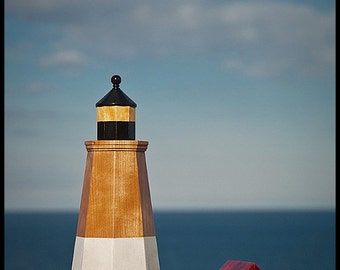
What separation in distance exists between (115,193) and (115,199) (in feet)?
0.08

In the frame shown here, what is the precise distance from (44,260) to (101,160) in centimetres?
275

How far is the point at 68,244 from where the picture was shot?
533 centimetres

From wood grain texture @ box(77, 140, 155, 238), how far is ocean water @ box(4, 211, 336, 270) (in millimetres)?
1529

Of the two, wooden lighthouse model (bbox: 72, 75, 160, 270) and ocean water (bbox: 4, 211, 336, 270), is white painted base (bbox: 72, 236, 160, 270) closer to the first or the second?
wooden lighthouse model (bbox: 72, 75, 160, 270)

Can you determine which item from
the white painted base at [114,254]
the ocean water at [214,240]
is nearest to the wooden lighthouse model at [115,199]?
the white painted base at [114,254]

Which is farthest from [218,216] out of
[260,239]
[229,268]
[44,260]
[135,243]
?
[229,268]

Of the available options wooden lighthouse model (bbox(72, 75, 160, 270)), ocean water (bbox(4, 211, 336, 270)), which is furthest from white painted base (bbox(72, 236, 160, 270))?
ocean water (bbox(4, 211, 336, 270))

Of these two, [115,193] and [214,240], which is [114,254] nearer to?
[115,193]

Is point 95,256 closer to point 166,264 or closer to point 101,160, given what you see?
point 101,160

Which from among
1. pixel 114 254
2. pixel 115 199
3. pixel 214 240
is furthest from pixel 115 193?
pixel 214 240

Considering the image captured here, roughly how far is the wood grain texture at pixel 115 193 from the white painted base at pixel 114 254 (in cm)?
2

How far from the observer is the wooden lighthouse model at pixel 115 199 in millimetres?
3418

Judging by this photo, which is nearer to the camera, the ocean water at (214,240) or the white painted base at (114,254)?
the white painted base at (114,254)

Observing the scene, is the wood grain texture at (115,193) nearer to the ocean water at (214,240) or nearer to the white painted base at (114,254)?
the white painted base at (114,254)
